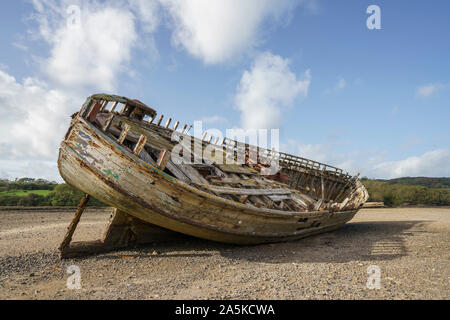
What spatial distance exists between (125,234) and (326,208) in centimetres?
625

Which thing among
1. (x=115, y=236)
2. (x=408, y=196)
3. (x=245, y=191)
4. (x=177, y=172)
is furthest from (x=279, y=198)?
(x=408, y=196)

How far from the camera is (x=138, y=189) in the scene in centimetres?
506

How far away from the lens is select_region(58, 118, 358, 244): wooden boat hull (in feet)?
16.5

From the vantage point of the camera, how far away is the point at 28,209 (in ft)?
47.7

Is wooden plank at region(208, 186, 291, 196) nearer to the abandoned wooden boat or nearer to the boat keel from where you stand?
the abandoned wooden boat

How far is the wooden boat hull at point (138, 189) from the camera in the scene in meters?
5.02

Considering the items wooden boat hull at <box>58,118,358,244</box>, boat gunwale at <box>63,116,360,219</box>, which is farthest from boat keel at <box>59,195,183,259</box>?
boat gunwale at <box>63,116,360,219</box>

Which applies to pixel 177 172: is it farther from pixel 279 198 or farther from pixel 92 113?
pixel 279 198

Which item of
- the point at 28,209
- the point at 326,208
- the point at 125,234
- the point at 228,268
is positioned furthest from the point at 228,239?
the point at 28,209

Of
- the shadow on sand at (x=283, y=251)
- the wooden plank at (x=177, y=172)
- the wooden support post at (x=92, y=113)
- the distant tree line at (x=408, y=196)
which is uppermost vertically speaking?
the distant tree line at (x=408, y=196)

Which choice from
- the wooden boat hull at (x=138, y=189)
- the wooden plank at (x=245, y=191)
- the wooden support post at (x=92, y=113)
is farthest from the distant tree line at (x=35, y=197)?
the wooden plank at (x=245, y=191)

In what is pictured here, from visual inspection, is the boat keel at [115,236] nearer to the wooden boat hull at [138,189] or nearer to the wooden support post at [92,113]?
the wooden boat hull at [138,189]
